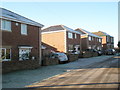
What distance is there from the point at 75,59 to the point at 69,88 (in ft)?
58.8

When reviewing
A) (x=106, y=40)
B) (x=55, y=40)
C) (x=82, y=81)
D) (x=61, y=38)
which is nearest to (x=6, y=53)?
(x=82, y=81)

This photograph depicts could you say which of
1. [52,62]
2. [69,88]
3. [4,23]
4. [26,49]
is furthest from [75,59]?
[69,88]

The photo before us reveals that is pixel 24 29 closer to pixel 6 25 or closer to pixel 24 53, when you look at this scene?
pixel 6 25

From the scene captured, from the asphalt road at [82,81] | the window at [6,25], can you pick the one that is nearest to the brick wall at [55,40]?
the window at [6,25]

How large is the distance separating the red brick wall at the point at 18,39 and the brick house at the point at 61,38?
12139mm

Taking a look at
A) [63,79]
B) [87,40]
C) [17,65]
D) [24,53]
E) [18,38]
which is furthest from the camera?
[87,40]

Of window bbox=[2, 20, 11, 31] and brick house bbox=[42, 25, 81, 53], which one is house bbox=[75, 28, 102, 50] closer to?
brick house bbox=[42, 25, 81, 53]

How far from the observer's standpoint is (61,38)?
33.0 meters

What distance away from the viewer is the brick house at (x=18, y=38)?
53.8ft

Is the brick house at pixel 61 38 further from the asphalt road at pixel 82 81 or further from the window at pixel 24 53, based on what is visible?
the asphalt road at pixel 82 81

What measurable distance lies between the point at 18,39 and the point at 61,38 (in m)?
15.7

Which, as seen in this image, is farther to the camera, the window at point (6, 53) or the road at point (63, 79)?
the window at point (6, 53)

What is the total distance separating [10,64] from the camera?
13.7m

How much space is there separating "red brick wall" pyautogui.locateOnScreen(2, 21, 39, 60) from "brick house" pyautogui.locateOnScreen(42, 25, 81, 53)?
1214 cm
